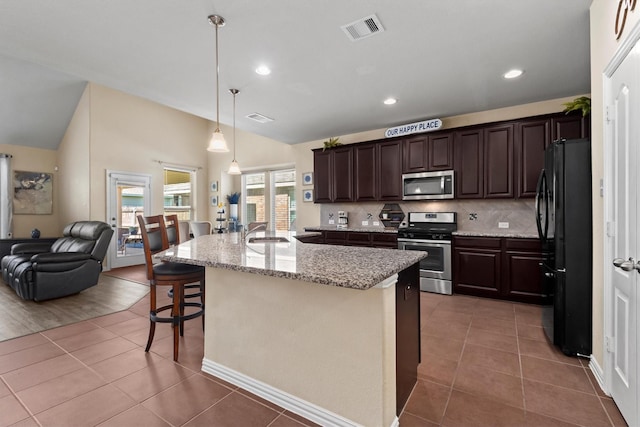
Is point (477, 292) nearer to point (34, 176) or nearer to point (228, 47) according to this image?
point (228, 47)

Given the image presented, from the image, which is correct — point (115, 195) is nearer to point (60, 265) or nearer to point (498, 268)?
point (60, 265)

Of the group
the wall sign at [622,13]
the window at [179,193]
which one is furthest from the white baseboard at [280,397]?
the window at [179,193]

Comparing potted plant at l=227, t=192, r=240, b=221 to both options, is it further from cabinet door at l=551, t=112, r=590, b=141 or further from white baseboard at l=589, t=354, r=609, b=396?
white baseboard at l=589, t=354, r=609, b=396

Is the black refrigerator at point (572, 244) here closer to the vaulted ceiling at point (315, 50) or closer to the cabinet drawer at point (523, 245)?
the vaulted ceiling at point (315, 50)

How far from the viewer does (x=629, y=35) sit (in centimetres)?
154

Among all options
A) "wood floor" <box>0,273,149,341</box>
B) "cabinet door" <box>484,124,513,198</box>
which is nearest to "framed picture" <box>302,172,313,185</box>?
"cabinet door" <box>484,124,513,198</box>

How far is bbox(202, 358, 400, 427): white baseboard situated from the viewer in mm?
1570

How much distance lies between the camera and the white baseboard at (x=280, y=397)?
1570 mm

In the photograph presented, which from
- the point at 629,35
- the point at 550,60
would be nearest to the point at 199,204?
the point at 550,60

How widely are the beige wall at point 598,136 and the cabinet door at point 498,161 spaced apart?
5.91 feet

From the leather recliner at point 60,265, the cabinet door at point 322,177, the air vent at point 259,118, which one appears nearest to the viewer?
the leather recliner at point 60,265

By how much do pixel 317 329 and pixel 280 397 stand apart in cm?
53

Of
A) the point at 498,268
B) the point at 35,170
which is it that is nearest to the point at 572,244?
the point at 498,268

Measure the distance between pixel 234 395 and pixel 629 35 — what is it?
299 cm
